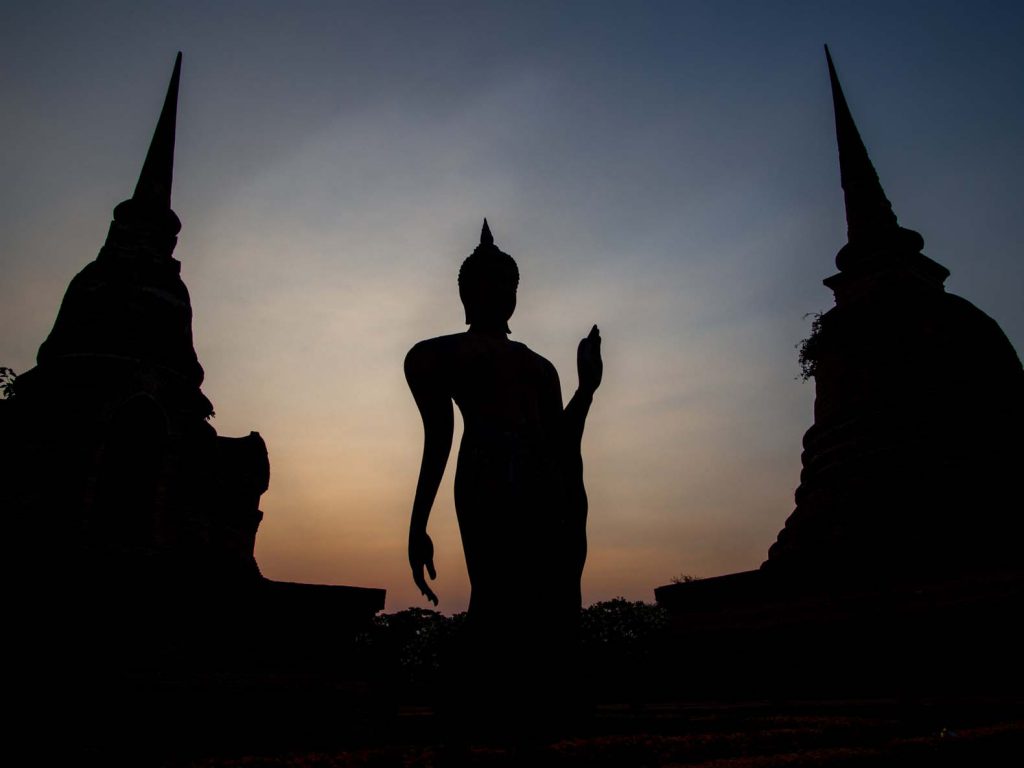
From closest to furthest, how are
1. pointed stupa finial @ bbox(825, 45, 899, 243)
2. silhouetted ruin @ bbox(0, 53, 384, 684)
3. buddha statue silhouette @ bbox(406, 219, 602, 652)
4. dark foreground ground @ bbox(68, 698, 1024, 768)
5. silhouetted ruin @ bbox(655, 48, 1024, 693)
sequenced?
dark foreground ground @ bbox(68, 698, 1024, 768) < buddha statue silhouette @ bbox(406, 219, 602, 652) < silhouetted ruin @ bbox(0, 53, 384, 684) < silhouetted ruin @ bbox(655, 48, 1024, 693) < pointed stupa finial @ bbox(825, 45, 899, 243)

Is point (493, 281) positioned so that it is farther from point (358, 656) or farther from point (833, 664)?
point (833, 664)

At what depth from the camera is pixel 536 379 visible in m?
4.55

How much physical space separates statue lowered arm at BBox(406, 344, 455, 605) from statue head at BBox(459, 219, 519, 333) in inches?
20.8

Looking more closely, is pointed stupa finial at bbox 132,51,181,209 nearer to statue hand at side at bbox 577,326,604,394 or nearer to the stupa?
statue hand at side at bbox 577,326,604,394

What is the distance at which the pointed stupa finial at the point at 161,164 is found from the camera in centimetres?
1512

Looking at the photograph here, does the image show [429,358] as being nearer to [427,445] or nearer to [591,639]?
[427,445]

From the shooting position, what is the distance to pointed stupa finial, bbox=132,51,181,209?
15.1 m

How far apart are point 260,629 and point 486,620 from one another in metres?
6.33

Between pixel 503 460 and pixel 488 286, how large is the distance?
4.50 feet

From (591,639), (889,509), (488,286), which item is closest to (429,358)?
(488,286)

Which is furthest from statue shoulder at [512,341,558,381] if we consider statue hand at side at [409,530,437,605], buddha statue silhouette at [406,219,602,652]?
statue hand at side at [409,530,437,605]

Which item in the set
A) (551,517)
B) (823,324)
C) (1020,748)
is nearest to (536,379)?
(551,517)

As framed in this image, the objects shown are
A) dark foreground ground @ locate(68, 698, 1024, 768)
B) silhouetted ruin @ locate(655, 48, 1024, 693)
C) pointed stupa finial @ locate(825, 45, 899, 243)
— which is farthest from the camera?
pointed stupa finial @ locate(825, 45, 899, 243)

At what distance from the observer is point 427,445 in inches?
172
